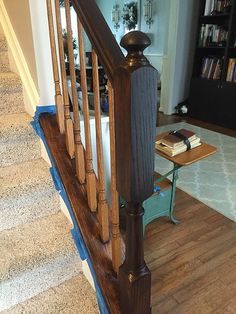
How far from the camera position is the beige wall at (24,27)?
123cm

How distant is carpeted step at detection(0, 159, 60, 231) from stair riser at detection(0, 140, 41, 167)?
0.05 meters

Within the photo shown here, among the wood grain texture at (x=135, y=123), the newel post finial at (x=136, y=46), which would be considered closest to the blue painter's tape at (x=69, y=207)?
the wood grain texture at (x=135, y=123)

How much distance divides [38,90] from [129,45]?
830 millimetres

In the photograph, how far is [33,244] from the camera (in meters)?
1.13

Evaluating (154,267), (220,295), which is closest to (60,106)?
(154,267)

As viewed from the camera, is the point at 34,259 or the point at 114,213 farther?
the point at 34,259

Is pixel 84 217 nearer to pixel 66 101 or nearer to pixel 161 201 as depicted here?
pixel 66 101

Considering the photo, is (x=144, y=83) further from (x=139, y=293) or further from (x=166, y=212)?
(x=166, y=212)

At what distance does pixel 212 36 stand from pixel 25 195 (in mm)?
4020

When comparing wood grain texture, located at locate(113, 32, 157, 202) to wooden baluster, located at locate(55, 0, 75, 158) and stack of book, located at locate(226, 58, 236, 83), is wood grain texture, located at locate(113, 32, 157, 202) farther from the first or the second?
stack of book, located at locate(226, 58, 236, 83)

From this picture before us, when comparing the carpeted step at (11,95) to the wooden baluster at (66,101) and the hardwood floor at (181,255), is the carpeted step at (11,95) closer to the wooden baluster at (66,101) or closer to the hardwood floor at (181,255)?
the hardwood floor at (181,255)

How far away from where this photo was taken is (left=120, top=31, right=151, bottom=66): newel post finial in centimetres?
58

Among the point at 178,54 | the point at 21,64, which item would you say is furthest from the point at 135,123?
the point at 178,54

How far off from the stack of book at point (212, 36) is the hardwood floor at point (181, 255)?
2901 mm
